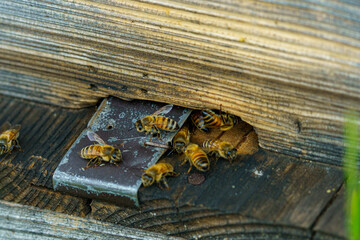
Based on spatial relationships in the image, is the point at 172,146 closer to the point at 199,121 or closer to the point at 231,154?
the point at 199,121

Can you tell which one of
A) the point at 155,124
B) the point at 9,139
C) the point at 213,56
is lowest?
the point at 9,139

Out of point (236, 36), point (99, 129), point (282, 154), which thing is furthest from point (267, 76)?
point (99, 129)

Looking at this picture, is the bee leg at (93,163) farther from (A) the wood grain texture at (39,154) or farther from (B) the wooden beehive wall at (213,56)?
(B) the wooden beehive wall at (213,56)

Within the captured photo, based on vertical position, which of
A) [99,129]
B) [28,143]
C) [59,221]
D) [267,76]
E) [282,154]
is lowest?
[59,221]

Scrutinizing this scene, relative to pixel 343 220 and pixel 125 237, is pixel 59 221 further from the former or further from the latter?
pixel 343 220

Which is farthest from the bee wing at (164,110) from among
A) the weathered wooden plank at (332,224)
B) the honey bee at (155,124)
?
the weathered wooden plank at (332,224)

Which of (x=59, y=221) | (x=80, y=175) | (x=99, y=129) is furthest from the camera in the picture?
(x=99, y=129)

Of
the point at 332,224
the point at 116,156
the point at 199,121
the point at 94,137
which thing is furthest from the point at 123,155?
the point at 332,224
